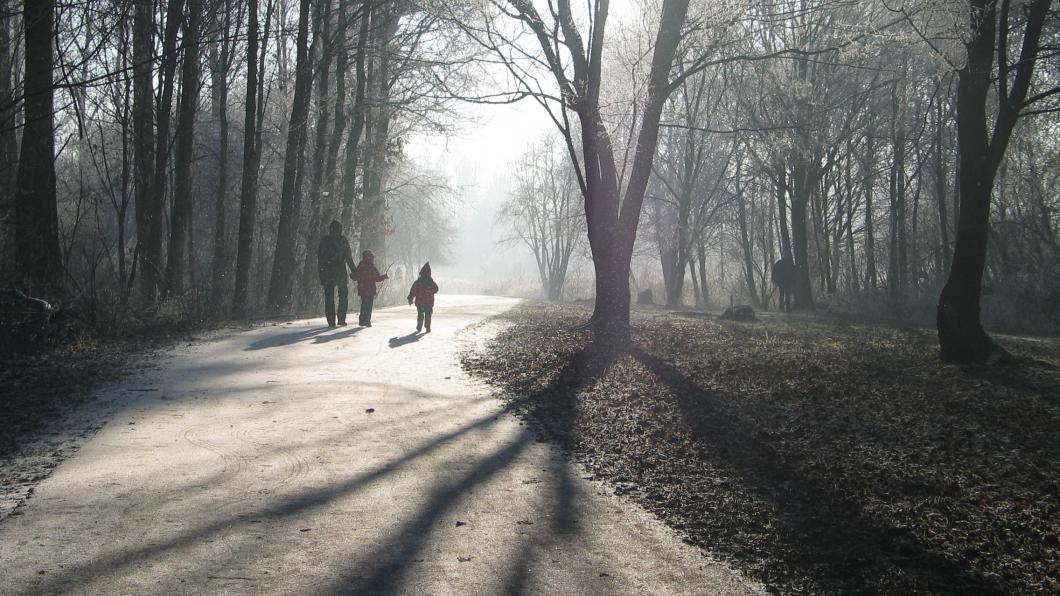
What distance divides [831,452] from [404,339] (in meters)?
8.31

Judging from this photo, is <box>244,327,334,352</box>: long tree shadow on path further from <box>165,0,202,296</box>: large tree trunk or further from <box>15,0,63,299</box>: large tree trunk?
<box>165,0,202,296</box>: large tree trunk

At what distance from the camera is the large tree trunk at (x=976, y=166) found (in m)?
8.75

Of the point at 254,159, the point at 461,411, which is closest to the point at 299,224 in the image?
the point at 254,159

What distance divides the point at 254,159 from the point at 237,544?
1554 cm

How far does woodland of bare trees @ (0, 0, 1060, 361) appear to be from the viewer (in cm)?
910

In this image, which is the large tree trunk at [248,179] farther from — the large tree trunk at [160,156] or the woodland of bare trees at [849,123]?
the woodland of bare trees at [849,123]

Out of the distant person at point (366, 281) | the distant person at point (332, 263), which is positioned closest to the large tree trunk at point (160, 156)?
the distant person at point (332, 263)

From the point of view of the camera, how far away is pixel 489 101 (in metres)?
12.5

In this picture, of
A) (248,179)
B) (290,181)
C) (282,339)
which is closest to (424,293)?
(282,339)

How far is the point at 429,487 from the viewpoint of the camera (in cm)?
507

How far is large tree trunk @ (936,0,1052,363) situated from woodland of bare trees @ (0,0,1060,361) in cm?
3

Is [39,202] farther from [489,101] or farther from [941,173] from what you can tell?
[941,173]

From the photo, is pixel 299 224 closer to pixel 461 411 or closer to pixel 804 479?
pixel 461 411

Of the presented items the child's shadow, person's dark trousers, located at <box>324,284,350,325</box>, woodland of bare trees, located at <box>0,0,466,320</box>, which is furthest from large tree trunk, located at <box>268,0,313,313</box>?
the child's shadow
